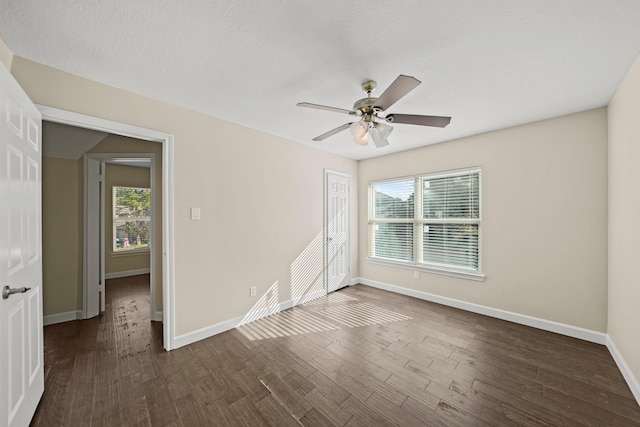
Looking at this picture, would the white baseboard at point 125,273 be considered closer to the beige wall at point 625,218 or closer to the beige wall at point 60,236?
the beige wall at point 60,236

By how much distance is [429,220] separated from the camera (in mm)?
3941

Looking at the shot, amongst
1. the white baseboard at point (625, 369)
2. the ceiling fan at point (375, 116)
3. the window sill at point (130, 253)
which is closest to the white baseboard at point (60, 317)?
the window sill at point (130, 253)

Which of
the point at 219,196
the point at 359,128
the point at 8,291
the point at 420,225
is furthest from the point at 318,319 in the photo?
the point at 8,291

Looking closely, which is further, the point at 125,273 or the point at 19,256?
the point at 125,273

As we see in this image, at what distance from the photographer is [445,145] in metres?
3.73

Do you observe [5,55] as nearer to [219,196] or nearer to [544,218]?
[219,196]

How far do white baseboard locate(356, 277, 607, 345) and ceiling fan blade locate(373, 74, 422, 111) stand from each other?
10.0 feet

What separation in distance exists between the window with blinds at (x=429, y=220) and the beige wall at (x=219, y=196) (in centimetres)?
154

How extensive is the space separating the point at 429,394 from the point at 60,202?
464cm

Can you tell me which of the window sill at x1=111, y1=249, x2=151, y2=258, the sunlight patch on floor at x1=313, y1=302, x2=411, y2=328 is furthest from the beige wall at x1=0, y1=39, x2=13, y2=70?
the window sill at x1=111, y1=249, x2=151, y2=258

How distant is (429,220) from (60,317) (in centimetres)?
518

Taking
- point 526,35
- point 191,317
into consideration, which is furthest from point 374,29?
point 191,317

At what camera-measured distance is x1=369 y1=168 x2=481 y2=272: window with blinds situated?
3539 millimetres

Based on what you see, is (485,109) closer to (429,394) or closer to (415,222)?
(415,222)
